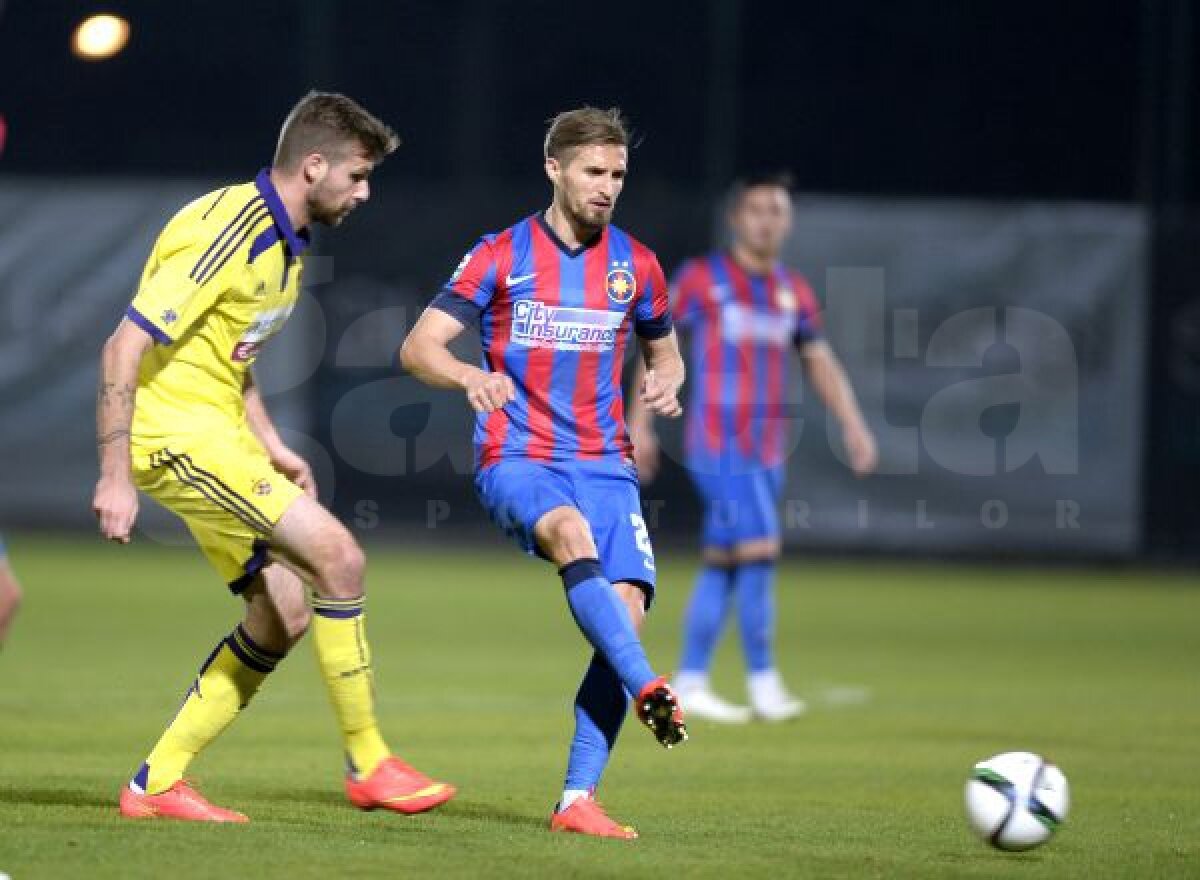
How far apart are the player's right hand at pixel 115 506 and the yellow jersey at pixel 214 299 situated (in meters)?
0.48

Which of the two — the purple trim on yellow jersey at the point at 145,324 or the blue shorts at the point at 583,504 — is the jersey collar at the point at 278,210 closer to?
the purple trim on yellow jersey at the point at 145,324

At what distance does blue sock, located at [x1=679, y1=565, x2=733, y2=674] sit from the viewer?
403 inches

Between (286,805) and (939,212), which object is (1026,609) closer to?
(939,212)

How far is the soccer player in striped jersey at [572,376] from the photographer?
20.5 ft

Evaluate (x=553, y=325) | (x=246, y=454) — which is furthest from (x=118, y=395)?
(x=553, y=325)

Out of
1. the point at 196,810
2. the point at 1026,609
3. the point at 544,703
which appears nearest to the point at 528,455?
the point at 196,810

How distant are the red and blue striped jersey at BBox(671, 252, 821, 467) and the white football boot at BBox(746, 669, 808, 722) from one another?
1150mm

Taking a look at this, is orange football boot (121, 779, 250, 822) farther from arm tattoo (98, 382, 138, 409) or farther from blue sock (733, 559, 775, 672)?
blue sock (733, 559, 775, 672)

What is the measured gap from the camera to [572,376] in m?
6.53

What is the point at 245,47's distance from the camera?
19.0 meters

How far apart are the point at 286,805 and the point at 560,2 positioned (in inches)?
544

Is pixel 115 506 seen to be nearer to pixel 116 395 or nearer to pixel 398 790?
pixel 116 395

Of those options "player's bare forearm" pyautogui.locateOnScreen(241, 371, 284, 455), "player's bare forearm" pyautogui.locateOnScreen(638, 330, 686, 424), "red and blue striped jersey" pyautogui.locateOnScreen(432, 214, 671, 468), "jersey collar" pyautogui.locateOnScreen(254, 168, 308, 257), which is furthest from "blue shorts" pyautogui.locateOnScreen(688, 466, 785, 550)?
"jersey collar" pyautogui.locateOnScreen(254, 168, 308, 257)

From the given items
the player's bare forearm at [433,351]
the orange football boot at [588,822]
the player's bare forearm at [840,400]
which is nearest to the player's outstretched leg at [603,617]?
the orange football boot at [588,822]
